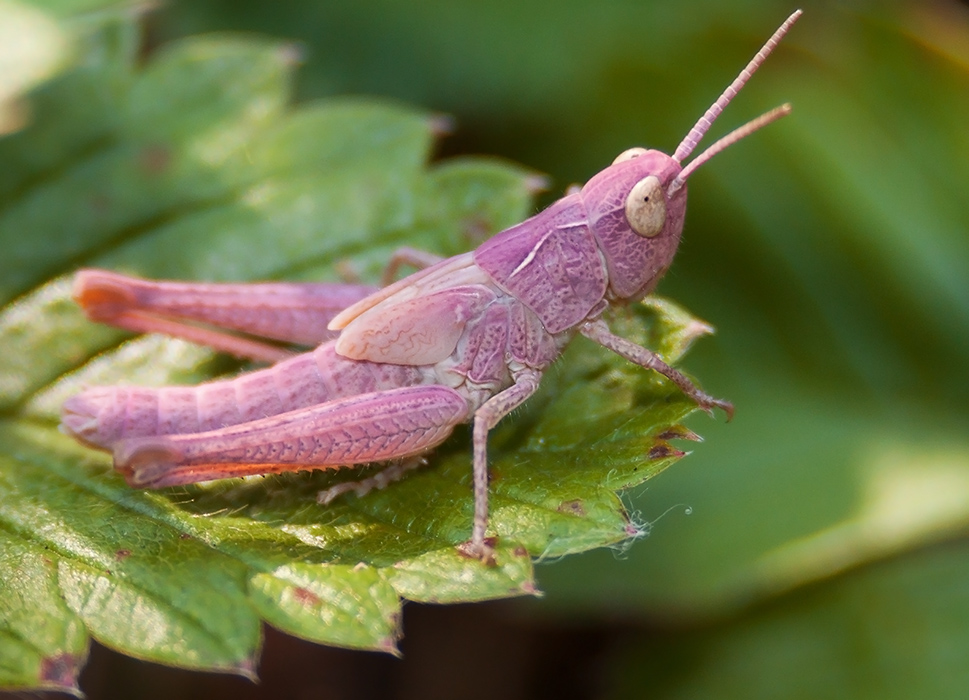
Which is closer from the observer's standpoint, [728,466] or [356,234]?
[356,234]

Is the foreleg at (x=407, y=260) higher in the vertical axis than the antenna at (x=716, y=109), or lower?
lower

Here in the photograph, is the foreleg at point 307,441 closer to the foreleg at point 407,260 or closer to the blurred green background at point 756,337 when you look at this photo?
the foreleg at point 407,260

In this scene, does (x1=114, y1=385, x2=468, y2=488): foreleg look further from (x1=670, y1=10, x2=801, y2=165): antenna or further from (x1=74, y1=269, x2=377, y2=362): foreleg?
(x1=670, y1=10, x2=801, y2=165): antenna

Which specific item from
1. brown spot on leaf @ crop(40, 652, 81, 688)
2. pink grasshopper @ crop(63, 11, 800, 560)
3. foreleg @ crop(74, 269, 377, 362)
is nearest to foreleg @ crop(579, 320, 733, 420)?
pink grasshopper @ crop(63, 11, 800, 560)

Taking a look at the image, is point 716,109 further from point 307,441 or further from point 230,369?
point 230,369

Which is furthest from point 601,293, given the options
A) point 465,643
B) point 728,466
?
point 465,643

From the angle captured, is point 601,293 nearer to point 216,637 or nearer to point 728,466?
point 728,466

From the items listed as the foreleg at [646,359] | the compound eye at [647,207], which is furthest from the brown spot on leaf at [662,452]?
the compound eye at [647,207]
